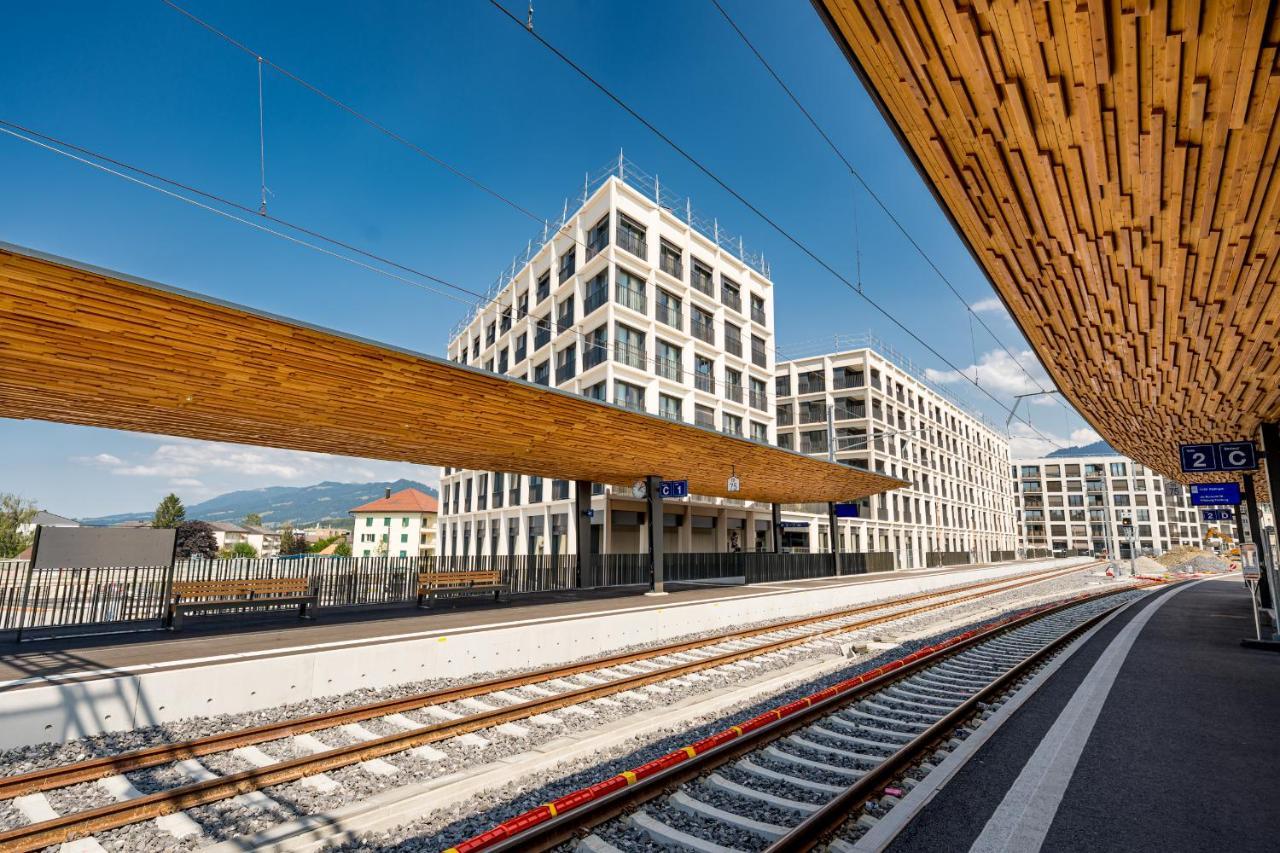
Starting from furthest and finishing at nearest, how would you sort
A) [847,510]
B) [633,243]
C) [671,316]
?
[671,316], [633,243], [847,510]

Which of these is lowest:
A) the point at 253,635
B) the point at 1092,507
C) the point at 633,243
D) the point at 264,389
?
the point at 253,635

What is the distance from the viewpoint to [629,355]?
33.0 meters

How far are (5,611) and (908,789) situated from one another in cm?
1697

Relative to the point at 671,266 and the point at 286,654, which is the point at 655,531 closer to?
the point at 286,654

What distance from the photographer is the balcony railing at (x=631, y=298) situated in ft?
107

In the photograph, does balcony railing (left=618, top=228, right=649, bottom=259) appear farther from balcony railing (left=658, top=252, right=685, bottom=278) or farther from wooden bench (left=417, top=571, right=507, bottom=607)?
wooden bench (left=417, top=571, right=507, bottom=607)

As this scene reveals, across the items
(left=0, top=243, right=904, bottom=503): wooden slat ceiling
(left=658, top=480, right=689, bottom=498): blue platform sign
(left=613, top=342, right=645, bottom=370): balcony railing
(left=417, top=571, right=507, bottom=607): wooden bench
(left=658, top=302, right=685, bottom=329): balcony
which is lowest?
(left=417, top=571, right=507, bottom=607): wooden bench

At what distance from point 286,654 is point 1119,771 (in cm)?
979

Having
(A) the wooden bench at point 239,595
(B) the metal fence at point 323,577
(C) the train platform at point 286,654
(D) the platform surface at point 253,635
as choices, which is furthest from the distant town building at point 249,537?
(C) the train platform at point 286,654

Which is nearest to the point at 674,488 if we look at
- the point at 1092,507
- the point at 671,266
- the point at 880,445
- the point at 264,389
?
the point at 264,389

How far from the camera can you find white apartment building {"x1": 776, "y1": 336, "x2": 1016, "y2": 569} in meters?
51.6

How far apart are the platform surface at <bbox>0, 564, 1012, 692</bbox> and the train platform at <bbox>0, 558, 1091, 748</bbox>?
0.03m

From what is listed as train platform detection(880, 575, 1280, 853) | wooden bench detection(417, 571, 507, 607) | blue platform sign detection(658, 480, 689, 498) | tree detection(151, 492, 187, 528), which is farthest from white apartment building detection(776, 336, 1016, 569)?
tree detection(151, 492, 187, 528)

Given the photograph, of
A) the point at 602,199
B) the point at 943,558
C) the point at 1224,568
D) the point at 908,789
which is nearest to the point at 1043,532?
the point at 1224,568
